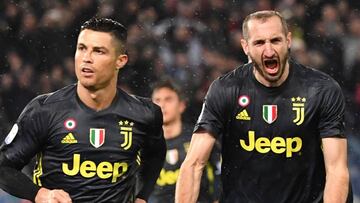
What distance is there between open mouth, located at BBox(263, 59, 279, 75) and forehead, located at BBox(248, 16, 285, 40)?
0.43 ft

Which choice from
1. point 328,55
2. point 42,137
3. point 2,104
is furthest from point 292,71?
point 2,104

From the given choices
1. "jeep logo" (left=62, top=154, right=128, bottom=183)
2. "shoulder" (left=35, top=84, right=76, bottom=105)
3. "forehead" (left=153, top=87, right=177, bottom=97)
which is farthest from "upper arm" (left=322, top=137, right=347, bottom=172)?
"forehead" (left=153, top=87, right=177, bottom=97)

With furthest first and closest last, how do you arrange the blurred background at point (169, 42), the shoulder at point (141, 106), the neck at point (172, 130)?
the blurred background at point (169, 42), the neck at point (172, 130), the shoulder at point (141, 106)

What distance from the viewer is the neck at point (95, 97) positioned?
481cm

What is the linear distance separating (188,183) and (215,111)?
38 cm

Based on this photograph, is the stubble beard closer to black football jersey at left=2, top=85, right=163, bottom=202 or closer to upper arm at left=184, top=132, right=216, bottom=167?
upper arm at left=184, top=132, right=216, bottom=167

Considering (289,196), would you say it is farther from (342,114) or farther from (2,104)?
(2,104)

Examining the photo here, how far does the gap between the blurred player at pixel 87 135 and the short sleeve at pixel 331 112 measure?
86 cm

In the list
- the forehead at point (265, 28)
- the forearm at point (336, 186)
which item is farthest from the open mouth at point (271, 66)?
the forearm at point (336, 186)

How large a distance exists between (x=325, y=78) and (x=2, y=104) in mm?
4753

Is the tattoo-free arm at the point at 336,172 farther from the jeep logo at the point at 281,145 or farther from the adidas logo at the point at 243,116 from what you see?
the adidas logo at the point at 243,116

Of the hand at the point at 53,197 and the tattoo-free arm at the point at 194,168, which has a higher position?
the tattoo-free arm at the point at 194,168

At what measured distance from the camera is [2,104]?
8.88 m

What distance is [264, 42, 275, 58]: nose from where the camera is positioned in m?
4.60
